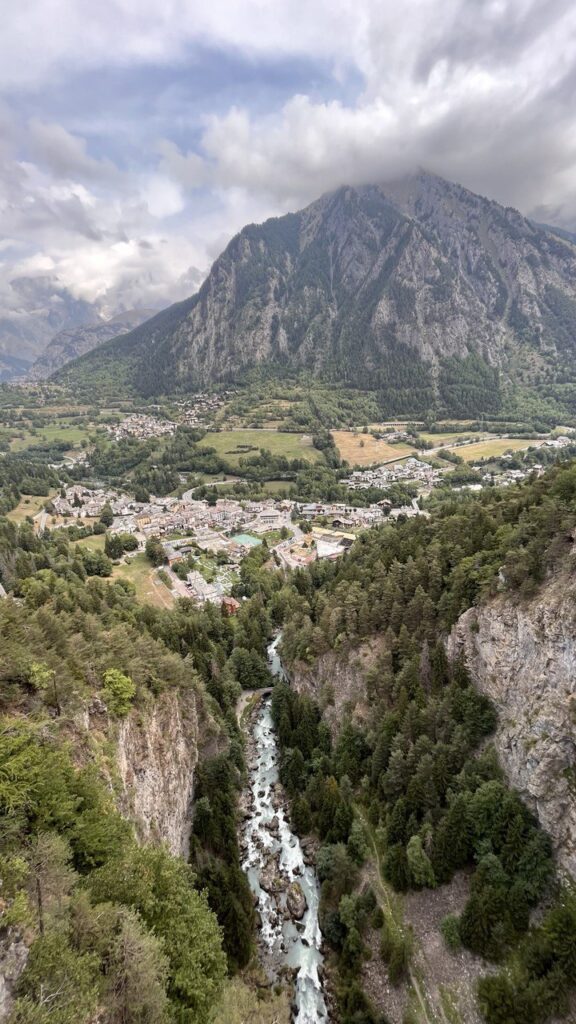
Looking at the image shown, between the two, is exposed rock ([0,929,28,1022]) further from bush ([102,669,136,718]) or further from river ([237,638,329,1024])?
river ([237,638,329,1024])

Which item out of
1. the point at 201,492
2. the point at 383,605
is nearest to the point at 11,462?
the point at 201,492

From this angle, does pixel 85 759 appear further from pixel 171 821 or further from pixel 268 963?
pixel 268 963

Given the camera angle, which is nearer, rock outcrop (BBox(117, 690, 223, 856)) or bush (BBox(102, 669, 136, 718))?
rock outcrop (BBox(117, 690, 223, 856))

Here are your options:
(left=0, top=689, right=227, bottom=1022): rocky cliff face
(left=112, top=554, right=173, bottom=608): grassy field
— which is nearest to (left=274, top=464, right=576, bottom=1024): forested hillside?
(left=0, top=689, right=227, bottom=1022): rocky cliff face

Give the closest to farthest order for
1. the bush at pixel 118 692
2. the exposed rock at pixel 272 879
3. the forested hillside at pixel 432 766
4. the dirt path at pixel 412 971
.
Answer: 1. the dirt path at pixel 412 971
2. the forested hillside at pixel 432 766
3. the bush at pixel 118 692
4. the exposed rock at pixel 272 879

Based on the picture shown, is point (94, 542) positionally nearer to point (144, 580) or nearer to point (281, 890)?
point (144, 580)

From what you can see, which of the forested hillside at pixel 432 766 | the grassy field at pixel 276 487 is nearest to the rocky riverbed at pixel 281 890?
the forested hillside at pixel 432 766

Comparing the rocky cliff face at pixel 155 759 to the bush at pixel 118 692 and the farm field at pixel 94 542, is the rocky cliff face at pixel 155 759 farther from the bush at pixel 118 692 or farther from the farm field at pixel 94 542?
the farm field at pixel 94 542

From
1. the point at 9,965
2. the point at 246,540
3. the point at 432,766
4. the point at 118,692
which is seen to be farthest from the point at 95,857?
the point at 246,540
